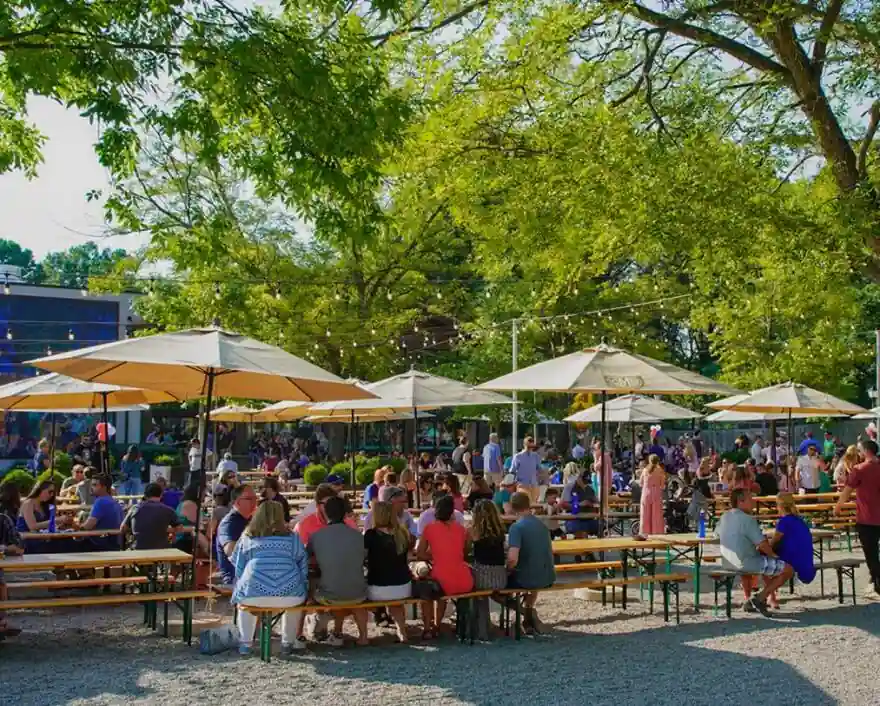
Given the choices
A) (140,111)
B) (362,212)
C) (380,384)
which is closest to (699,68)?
(380,384)

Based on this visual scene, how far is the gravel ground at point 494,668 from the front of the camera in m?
7.22

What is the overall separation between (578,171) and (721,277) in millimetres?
3135

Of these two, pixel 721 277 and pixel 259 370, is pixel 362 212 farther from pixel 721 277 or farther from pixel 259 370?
pixel 721 277

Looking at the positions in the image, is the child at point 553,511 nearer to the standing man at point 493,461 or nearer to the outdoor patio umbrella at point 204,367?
the standing man at point 493,461

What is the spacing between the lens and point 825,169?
14.0 meters

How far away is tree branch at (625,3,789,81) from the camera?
13180 mm

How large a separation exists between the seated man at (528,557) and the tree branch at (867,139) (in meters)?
6.26

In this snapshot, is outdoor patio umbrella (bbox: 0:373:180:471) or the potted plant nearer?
outdoor patio umbrella (bbox: 0:373:180:471)

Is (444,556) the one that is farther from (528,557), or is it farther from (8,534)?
(8,534)

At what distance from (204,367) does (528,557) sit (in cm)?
328

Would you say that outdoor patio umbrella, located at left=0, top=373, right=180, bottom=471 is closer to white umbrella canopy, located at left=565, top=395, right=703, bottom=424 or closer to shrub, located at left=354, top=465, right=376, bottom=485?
white umbrella canopy, located at left=565, top=395, right=703, bottom=424

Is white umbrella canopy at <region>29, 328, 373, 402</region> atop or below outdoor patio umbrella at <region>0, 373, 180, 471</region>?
below

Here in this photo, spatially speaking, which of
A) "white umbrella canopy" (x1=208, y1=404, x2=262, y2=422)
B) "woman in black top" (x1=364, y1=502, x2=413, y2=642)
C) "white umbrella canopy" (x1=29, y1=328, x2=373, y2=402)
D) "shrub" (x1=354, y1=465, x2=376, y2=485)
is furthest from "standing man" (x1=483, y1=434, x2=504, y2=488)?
"woman in black top" (x1=364, y1=502, x2=413, y2=642)

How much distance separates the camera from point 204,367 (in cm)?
972
